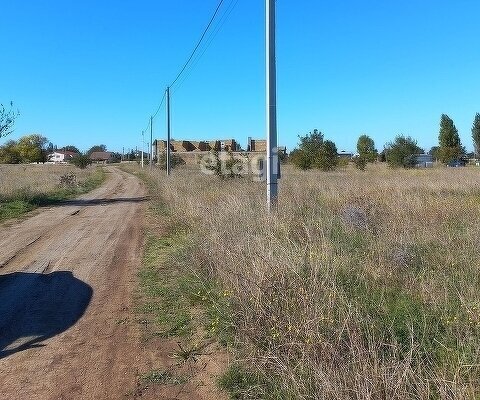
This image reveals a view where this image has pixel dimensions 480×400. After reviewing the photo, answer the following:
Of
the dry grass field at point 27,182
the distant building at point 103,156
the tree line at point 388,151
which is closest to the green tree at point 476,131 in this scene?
the tree line at point 388,151

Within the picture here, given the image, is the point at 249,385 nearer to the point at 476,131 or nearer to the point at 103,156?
the point at 476,131

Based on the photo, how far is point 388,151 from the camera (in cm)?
5638

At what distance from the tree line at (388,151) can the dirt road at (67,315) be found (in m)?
36.2

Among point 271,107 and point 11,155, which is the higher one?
point 11,155

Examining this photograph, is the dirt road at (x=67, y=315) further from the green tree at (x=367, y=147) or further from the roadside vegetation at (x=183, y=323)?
the green tree at (x=367, y=147)

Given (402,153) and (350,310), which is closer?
(350,310)

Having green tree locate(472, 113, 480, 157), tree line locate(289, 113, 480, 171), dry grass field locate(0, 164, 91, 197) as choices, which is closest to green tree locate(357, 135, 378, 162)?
tree line locate(289, 113, 480, 171)

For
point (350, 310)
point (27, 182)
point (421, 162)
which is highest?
point (421, 162)

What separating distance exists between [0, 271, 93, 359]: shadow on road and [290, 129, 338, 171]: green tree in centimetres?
3877

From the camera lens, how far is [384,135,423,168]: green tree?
52597 millimetres

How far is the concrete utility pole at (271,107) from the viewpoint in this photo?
8.66 meters

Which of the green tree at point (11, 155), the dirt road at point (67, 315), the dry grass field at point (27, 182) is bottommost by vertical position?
the dirt road at point (67, 315)

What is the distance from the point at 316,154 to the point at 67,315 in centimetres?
4133

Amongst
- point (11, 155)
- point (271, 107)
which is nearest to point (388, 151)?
point (271, 107)
